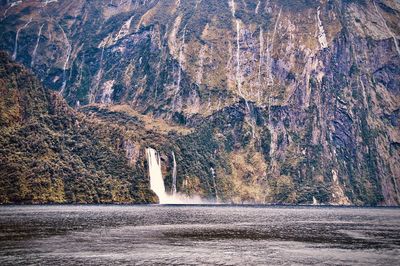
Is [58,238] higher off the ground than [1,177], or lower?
lower

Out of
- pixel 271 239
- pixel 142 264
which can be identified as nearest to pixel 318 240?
pixel 271 239

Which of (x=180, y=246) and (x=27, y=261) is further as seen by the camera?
(x=180, y=246)

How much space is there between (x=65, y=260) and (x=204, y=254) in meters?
17.4

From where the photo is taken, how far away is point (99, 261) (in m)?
61.8

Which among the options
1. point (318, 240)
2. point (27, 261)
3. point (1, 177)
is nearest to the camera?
point (27, 261)

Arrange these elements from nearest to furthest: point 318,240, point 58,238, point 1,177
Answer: point 58,238, point 318,240, point 1,177

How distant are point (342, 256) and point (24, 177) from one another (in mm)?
148787

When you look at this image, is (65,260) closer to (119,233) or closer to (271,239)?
(119,233)

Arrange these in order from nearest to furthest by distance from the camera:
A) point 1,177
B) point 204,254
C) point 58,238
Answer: point 204,254, point 58,238, point 1,177

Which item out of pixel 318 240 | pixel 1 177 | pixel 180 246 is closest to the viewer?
pixel 180 246

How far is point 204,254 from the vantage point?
69.6m

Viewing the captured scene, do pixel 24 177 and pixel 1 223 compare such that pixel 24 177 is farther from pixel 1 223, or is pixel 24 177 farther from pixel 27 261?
pixel 27 261

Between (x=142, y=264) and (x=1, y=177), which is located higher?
(x=1, y=177)

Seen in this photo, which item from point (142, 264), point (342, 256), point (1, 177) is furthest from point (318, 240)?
point (1, 177)
